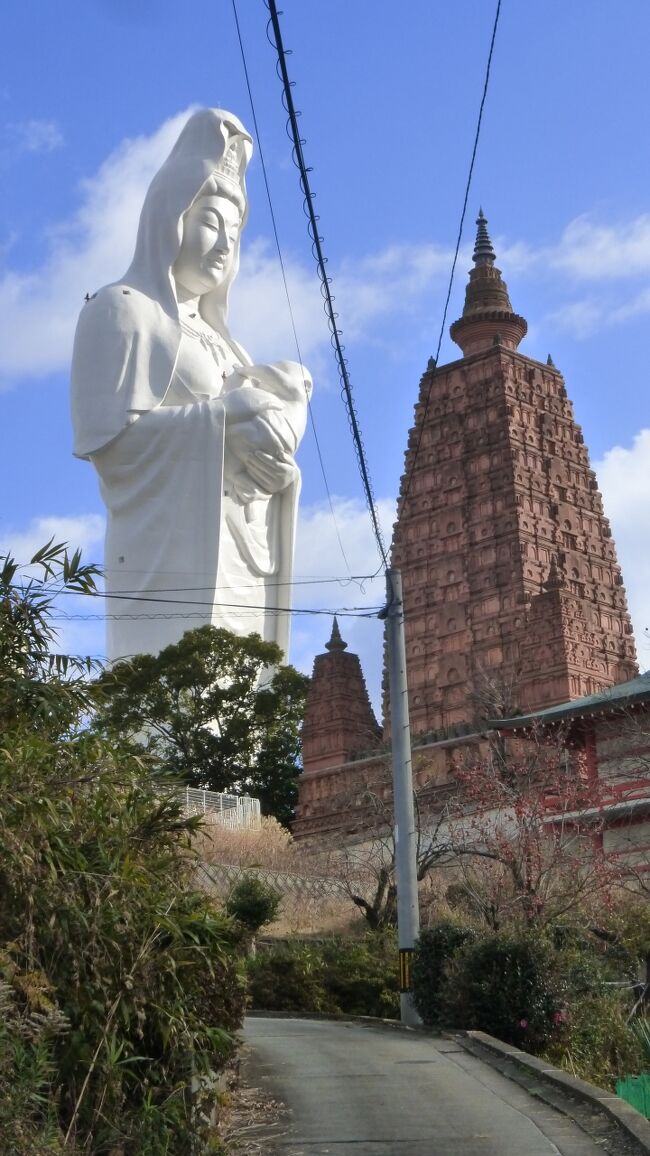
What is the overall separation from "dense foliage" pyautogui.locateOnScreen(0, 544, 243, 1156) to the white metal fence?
19.7 m

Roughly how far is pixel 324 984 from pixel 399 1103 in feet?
25.5

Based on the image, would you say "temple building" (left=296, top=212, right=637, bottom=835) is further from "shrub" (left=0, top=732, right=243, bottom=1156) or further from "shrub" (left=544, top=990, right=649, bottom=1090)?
"shrub" (left=0, top=732, right=243, bottom=1156)

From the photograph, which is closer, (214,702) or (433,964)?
(433,964)

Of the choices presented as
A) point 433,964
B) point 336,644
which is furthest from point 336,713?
point 433,964

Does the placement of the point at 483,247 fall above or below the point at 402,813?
above

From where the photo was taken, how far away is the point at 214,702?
104ft

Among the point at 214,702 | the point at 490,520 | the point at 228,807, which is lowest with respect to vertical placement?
the point at 228,807

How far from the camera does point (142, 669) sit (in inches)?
1229

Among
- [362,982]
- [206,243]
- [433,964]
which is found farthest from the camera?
[206,243]

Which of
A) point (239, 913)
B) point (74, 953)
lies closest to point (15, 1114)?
point (74, 953)

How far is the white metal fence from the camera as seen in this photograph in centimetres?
2948

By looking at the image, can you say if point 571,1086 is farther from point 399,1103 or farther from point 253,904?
point 253,904

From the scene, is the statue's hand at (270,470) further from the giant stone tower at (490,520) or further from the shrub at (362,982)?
the shrub at (362,982)

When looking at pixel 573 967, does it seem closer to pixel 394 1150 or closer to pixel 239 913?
pixel 394 1150
